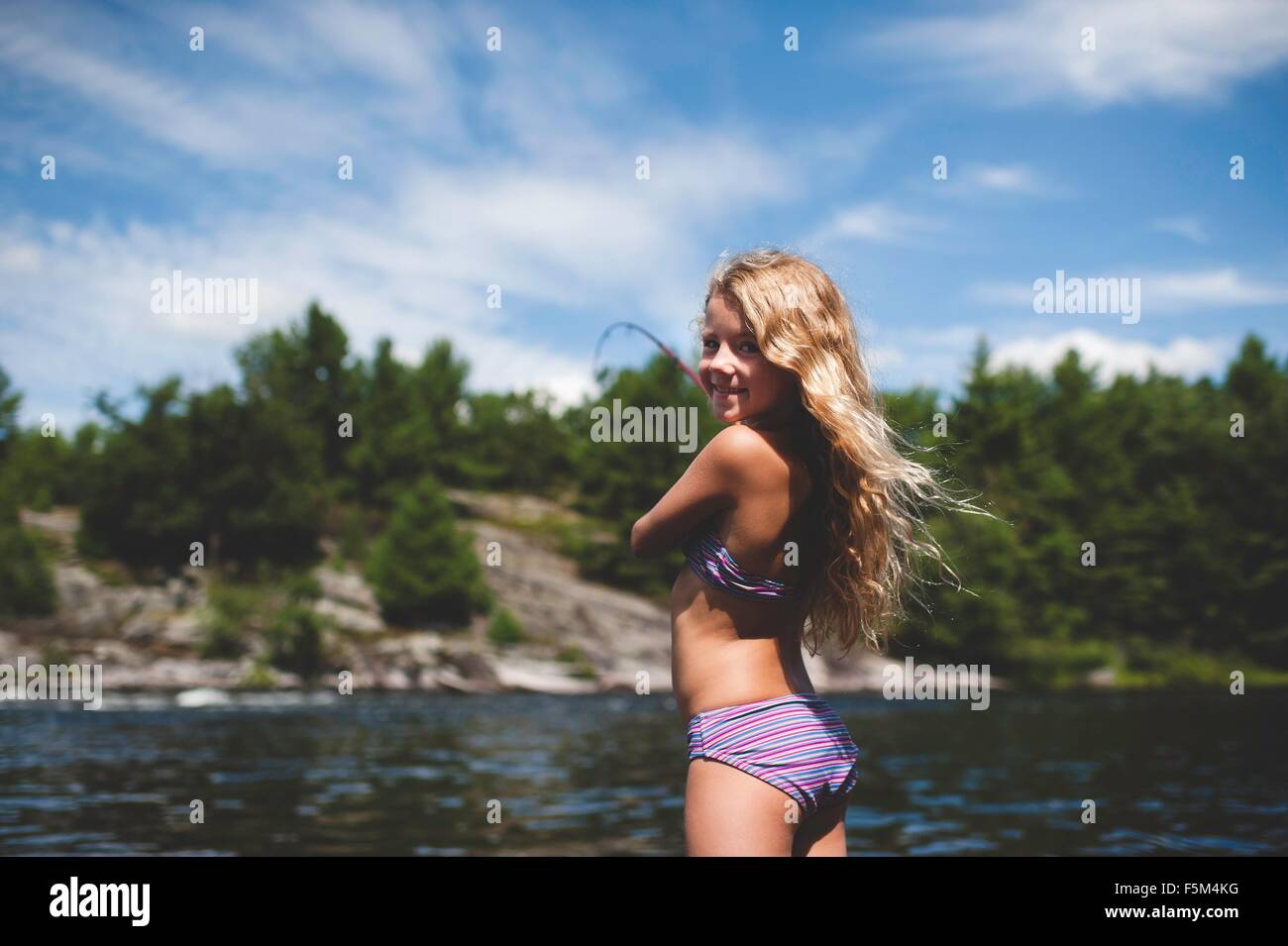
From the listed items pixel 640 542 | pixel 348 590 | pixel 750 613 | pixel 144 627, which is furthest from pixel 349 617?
pixel 750 613

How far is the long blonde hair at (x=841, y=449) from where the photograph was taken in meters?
2.98

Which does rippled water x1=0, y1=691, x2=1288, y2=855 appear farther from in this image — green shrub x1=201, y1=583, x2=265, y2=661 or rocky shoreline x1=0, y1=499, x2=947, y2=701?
green shrub x1=201, y1=583, x2=265, y2=661

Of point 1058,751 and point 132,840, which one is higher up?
point 132,840

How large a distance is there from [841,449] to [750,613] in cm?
50

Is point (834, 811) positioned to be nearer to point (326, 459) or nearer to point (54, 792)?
point (54, 792)

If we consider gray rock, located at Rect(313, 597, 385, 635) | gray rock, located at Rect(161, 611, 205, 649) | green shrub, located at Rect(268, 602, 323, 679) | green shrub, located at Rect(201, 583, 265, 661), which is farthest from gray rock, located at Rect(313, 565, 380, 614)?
gray rock, located at Rect(161, 611, 205, 649)

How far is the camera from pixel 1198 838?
14203 millimetres

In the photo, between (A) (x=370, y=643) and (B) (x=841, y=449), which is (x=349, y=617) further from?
(B) (x=841, y=449)

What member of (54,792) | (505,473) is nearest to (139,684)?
(54,792)

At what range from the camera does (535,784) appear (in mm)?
18391

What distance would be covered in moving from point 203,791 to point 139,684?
30.0m
